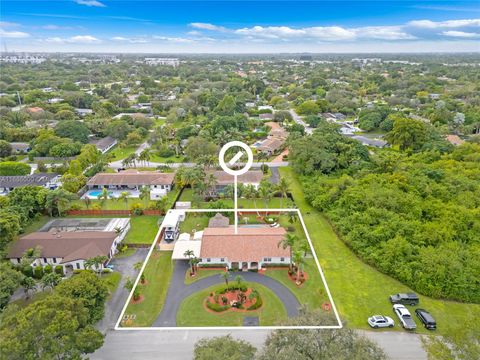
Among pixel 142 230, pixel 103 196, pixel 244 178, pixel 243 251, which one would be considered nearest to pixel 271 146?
pixel 244 178

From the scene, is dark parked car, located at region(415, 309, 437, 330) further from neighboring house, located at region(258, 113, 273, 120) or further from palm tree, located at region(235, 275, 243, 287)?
neighboring house, located at region(258, 113, 273, 120)

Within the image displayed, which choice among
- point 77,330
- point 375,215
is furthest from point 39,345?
point 375,215

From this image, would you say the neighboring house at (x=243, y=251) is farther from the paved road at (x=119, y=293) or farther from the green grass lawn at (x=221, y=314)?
the paved road at (x=119, y=293)

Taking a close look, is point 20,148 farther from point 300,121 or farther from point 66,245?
point 300,121

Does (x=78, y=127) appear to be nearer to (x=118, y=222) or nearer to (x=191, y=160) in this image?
(x=191, y=160)

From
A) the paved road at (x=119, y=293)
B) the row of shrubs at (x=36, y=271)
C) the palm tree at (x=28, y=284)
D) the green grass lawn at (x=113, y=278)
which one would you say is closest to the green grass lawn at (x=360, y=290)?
the paved road at (x=119, y=293)

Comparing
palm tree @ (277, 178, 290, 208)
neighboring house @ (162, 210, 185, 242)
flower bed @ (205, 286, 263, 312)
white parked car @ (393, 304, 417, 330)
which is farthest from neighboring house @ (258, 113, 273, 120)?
white parked car @ (393, 304, 417, 330)
